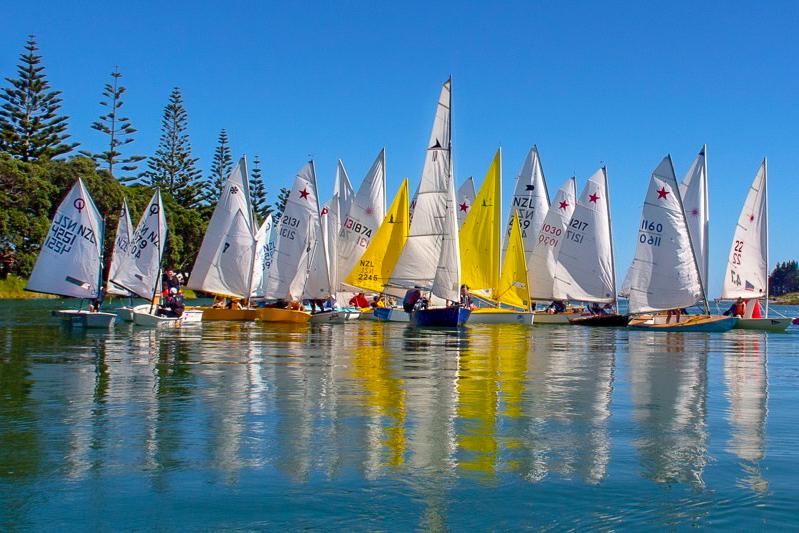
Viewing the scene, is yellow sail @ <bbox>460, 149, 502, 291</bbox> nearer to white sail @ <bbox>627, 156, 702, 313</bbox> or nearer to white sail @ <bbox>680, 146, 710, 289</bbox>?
white sail @ <bbox>627, 156, 702, 313</bbox>

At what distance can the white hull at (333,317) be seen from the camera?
40719 millimetres

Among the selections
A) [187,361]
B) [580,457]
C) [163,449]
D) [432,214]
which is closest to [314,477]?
[163,449]

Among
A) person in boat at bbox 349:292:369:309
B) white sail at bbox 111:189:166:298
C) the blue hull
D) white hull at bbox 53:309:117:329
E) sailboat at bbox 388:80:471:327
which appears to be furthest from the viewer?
person in boat at bbox 349:292:369:309

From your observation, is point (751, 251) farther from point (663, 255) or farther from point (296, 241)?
point (296, 241)

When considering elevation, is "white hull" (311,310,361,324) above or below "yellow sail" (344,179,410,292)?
below

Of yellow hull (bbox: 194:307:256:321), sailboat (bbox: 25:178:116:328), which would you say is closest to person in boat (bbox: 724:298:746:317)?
yellow hull (bbox: 194:307:256:321)

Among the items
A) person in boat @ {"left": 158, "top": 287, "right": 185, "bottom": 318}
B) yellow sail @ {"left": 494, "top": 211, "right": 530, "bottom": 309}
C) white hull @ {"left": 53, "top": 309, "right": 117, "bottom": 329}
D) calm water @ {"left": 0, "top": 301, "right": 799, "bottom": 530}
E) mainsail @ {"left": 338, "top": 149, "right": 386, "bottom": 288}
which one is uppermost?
mainsail @ {"left": 338, "top": 149, "right": 386, "bottom": 288}

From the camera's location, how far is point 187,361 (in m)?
19.6

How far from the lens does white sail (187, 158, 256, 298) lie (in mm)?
42188

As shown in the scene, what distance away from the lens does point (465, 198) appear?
Answer: 5481cm

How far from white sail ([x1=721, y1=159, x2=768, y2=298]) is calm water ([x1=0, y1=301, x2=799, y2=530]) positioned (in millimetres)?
24162

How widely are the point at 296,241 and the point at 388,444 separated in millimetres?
32949

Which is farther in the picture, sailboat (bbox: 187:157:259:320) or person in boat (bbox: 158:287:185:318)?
sailboat (bbox: 187:157:259:320)

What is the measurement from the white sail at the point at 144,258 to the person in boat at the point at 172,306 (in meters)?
2.11
